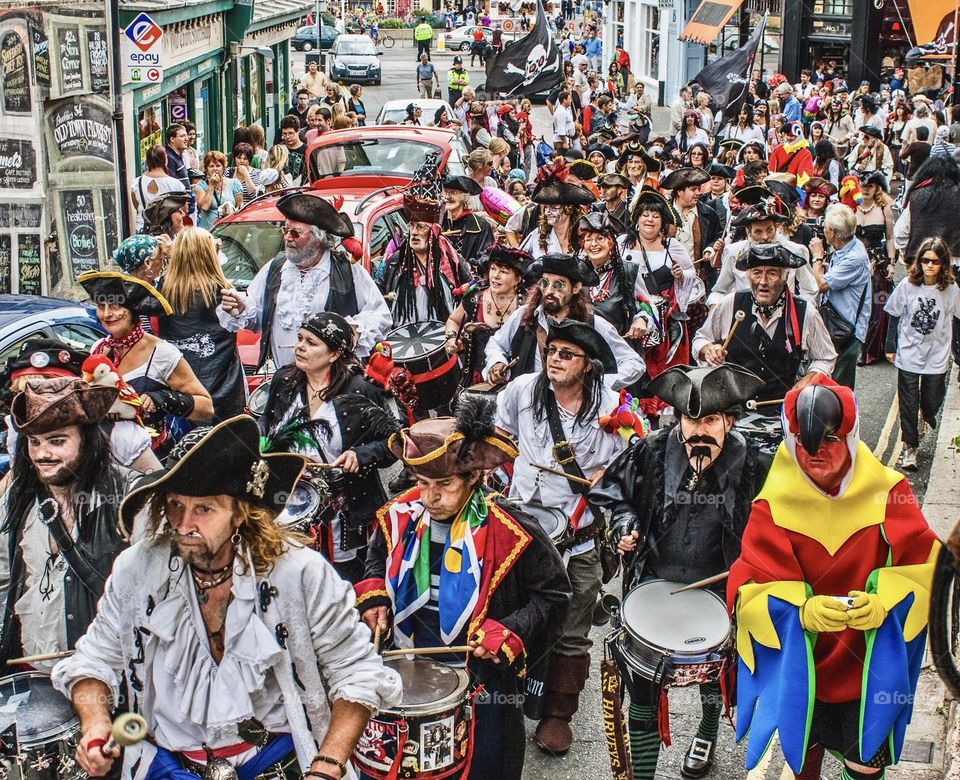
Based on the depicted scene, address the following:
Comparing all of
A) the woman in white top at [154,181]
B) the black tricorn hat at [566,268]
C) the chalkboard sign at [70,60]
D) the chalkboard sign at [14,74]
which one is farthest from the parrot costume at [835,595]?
the chalkboard sign at [70,60]

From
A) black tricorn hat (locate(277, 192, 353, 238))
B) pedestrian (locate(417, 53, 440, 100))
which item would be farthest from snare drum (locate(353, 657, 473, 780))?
pedestrian (locate(417, 53, 440, 100))

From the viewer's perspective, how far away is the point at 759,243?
394 inches

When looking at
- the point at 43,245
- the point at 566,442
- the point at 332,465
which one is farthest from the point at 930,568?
the point at 43,245

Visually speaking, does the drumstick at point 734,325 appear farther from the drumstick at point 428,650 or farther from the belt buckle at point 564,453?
the drumstick at point 428,650

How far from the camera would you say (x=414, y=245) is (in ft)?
32.7

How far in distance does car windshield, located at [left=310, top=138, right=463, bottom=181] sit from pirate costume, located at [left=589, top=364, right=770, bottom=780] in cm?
944

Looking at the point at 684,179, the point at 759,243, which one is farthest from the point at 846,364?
the point at 684,179

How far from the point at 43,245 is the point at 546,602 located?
10.4 meters

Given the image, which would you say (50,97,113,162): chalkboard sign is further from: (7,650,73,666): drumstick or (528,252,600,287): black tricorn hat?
(7,650,73,666): drumstick

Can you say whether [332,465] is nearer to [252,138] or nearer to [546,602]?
[546,602]

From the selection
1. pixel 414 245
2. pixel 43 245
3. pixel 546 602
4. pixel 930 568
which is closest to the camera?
pixel 930 568

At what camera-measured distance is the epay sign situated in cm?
1498

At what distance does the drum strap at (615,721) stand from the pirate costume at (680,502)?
2.1 inches

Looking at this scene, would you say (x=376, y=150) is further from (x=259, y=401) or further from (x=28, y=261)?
(x=259, y=401)
